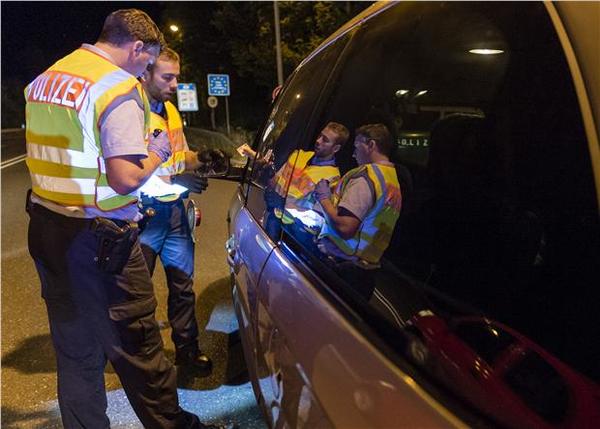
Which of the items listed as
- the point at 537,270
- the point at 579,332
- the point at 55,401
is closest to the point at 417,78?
the point at 537,270

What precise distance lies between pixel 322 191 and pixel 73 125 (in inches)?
35.1

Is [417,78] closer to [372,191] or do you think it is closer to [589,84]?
[372,191]

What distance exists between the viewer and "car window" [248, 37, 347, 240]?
1.72 m

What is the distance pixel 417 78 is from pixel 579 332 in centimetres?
69

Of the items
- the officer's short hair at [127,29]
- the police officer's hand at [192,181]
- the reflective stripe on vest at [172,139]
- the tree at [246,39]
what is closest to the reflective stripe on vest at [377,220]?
the officer's short hair at [127,29]

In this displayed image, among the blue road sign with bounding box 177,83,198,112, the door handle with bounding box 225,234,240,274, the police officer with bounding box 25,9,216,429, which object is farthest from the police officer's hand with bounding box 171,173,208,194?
the blue road sign with bounding box 177,83,198,112

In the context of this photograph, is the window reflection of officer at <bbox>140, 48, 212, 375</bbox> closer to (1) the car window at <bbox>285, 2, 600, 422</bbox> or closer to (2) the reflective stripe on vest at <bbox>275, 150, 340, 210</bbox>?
(2) the reflective stripe on vest at <bbox>275, 150, 340, 210</bbox>

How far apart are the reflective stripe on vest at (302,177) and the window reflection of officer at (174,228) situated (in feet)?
3.07

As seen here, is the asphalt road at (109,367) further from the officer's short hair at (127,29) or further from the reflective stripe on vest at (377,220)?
the officer's short hair at (127,29)

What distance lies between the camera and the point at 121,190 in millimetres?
1751

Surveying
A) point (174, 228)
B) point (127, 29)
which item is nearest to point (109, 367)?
point (174, 228)

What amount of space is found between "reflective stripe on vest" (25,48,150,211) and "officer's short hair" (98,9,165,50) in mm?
102

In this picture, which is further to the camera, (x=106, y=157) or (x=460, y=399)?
(x=106, y=157)

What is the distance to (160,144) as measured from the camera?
2574 mm
